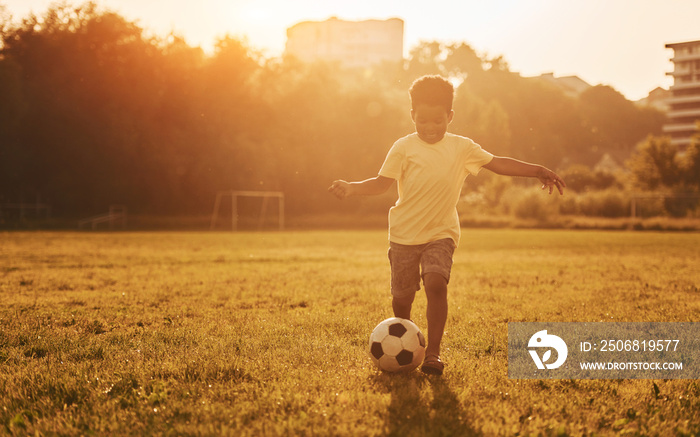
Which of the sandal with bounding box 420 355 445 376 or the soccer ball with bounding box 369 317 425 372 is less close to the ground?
the soccer ball with bounding box 369 317 425 372

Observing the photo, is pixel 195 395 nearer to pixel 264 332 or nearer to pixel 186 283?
pixel 264 332

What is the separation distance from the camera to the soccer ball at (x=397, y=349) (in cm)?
388

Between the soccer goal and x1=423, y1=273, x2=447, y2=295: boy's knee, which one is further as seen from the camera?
the soccer goal

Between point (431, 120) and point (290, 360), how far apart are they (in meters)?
1.89

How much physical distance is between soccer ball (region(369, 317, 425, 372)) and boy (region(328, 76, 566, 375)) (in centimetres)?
16

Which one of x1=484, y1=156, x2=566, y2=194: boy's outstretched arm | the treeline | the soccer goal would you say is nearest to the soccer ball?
x1=484, y1=156, x2=566, y2=194: boy's outstretched arm

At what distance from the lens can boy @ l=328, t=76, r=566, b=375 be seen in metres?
4.10

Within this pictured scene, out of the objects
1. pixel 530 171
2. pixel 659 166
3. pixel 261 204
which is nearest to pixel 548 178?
pixel 530 171

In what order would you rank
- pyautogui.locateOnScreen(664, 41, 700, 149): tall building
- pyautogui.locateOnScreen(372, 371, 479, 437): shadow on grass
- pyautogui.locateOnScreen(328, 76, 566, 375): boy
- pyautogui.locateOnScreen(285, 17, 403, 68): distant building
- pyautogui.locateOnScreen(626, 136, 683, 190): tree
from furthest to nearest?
pyautogui.locateOnScreen(285, 17, 403, 68): distant building → pyautogui.locateOnScreen(664, 41, 700, 149): tall building → pyautogui.locateOnScreen(626, 136, 683, 190): tree → pyautogui.locateOnScreen(328, 76, 566, 375): boy → pyautogui.locateOnScreen(372, 371, 479, 437): shadow on grass

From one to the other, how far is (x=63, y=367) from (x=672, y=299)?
6486 mm

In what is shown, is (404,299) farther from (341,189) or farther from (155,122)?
(155,122)

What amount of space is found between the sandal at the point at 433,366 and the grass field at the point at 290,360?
0.10 m

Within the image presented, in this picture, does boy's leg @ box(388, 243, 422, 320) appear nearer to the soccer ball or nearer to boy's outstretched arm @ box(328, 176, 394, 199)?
the soccer ball

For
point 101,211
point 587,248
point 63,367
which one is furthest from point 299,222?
point 63,367
